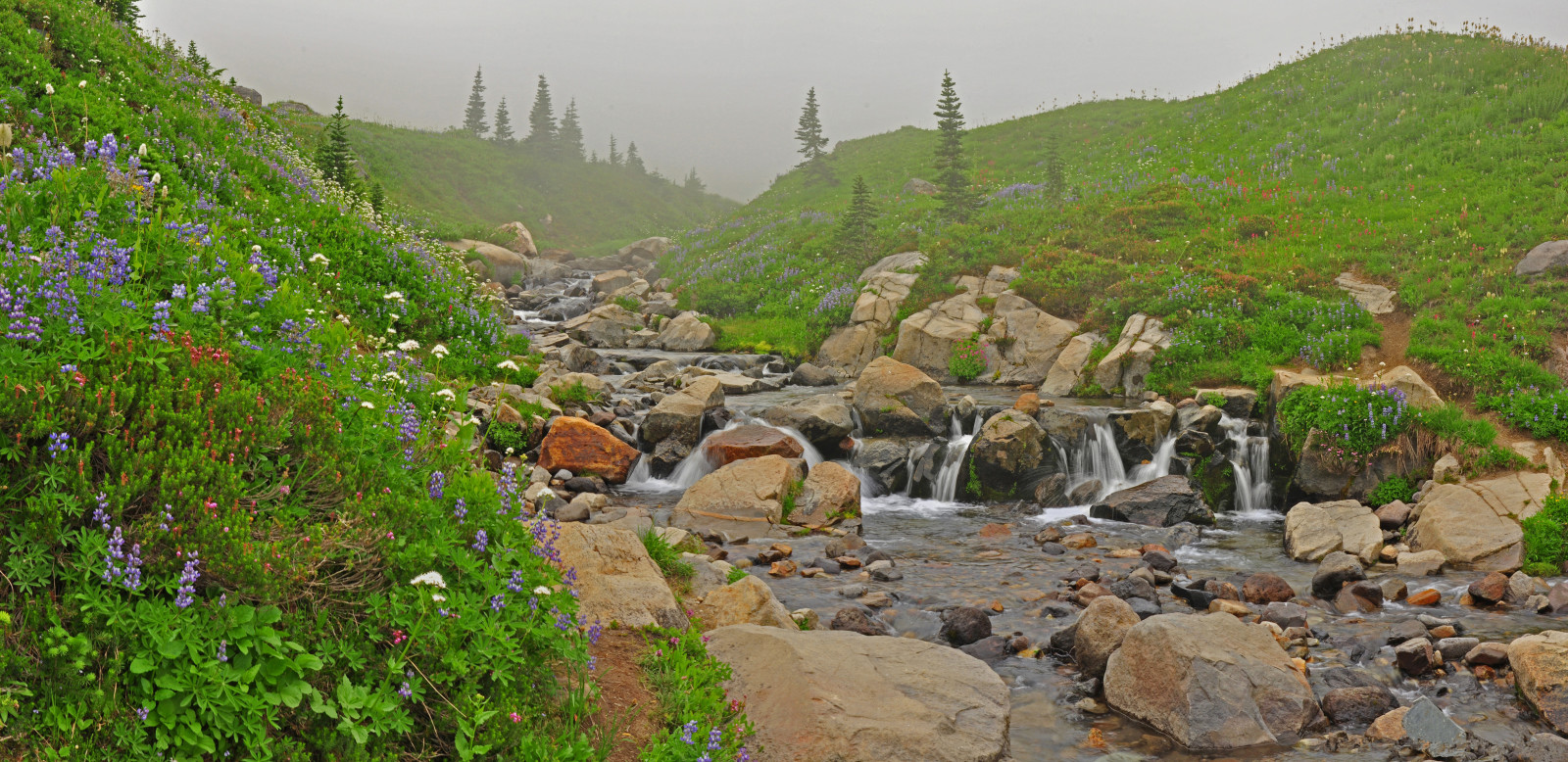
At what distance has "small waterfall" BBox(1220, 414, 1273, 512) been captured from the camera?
14562 millimetres

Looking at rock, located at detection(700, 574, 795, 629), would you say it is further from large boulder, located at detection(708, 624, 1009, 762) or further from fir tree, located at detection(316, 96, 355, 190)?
fir tree, located at detection(316, 96, 355, 190)

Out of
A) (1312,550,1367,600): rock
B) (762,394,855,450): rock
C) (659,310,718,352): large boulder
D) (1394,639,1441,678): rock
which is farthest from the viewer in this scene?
(659,310,718,352): large boulder

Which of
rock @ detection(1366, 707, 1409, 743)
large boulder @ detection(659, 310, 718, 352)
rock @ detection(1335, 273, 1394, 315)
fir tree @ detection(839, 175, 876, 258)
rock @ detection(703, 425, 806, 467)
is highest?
fir tree @ detection(839, 175, 876, 258)

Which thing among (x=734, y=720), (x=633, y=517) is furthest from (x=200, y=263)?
(x=633, y=517)

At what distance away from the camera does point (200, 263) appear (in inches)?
214

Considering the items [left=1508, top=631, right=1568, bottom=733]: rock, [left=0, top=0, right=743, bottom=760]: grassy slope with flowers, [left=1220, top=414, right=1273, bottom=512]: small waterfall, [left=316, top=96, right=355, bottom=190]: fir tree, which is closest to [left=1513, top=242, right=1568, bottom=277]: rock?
[left=1220, top=414, right=1273, bottom=512]: small waterfall

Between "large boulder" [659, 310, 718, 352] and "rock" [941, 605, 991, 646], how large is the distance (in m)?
20.9

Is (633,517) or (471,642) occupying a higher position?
(471,642)

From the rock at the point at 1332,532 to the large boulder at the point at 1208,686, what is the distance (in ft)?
16.9

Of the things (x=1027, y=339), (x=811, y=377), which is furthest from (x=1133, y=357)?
(x=811, y=377)

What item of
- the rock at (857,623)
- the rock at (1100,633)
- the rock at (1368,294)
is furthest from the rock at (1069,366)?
the rock at (857,623)

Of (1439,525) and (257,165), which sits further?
(257,165)

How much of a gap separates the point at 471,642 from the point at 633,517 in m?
5.82

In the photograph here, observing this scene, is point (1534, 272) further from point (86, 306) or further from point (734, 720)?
point (86, 306)
